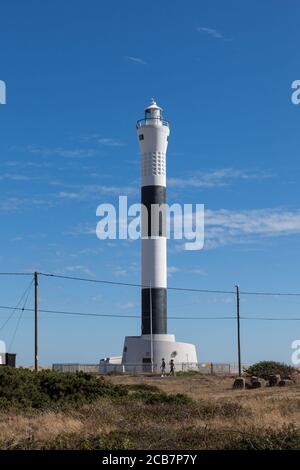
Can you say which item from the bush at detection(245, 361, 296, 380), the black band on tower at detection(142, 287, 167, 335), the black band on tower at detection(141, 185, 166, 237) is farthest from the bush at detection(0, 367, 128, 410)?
the black band on tower at detection(141, 185, 166, 237)

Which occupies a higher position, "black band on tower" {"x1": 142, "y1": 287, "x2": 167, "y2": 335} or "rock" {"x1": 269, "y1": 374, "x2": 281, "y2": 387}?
"black band on tower" {"x1": 142, "y1": 287, "x2": 167, "y2": 335}

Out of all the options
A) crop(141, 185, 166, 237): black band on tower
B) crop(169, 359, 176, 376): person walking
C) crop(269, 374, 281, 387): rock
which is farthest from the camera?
crop(141, 185, 166, 237): black band on tower

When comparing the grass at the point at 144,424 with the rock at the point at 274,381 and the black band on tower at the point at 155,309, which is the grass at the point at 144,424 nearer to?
the rock at the point at 274,381

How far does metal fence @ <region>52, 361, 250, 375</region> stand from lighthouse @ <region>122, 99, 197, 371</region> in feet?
0.44

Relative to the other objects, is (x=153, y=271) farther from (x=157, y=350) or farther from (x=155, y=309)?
(x=157, y=350)

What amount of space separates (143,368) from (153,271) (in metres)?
9.08

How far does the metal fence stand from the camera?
66188 millimetres

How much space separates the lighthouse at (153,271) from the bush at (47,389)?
116 ft

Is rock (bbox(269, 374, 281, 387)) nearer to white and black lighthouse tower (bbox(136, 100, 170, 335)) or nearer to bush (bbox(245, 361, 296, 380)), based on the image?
bush (bbox(245, 361, 296, 380))

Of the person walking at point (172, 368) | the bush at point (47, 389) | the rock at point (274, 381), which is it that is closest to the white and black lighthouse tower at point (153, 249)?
the person walking at point (172, 368)

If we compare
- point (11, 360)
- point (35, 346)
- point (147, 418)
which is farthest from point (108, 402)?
point (11, 360)

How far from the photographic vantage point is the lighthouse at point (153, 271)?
214 feet

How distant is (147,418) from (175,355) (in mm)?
46367
